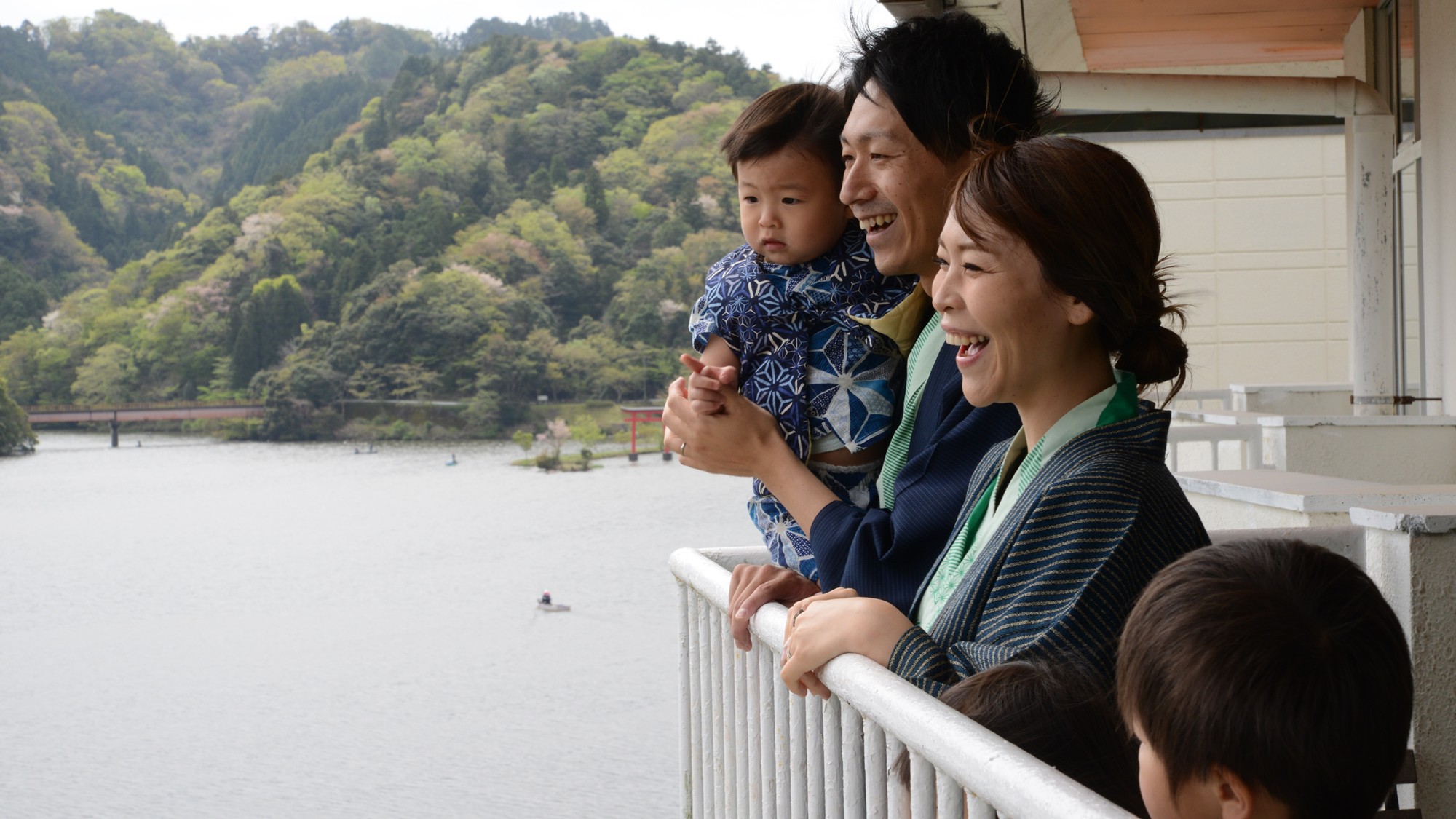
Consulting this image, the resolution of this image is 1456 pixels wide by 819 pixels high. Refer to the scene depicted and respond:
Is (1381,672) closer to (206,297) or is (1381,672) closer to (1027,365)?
(1027,365)

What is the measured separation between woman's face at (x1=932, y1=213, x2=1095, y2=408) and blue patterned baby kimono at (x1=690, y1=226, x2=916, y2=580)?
1.20ft

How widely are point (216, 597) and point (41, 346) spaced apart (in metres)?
5.32

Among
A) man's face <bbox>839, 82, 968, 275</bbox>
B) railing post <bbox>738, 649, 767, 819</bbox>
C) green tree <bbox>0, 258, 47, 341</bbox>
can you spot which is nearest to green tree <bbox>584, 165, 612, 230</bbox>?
green tree <bbox>0, 258, 47, 341</bbox>

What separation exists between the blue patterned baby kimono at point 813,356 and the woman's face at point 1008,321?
364mm

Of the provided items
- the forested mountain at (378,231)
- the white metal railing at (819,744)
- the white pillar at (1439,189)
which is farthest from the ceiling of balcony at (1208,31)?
the forested mountain at (378,231)

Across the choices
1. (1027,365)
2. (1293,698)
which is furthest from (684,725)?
(1293,698)

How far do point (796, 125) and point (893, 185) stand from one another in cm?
26

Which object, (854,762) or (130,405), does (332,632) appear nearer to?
(130,405)

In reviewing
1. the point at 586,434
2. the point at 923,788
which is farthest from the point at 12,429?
the point at 923,788

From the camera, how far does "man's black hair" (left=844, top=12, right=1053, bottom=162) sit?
3.74 ft

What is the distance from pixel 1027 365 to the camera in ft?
2.80

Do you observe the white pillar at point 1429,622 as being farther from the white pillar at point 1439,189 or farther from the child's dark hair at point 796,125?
the white pillar at point 1439,189

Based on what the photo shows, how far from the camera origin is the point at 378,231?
23.2 meters

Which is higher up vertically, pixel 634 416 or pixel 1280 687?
pixel 634 416
